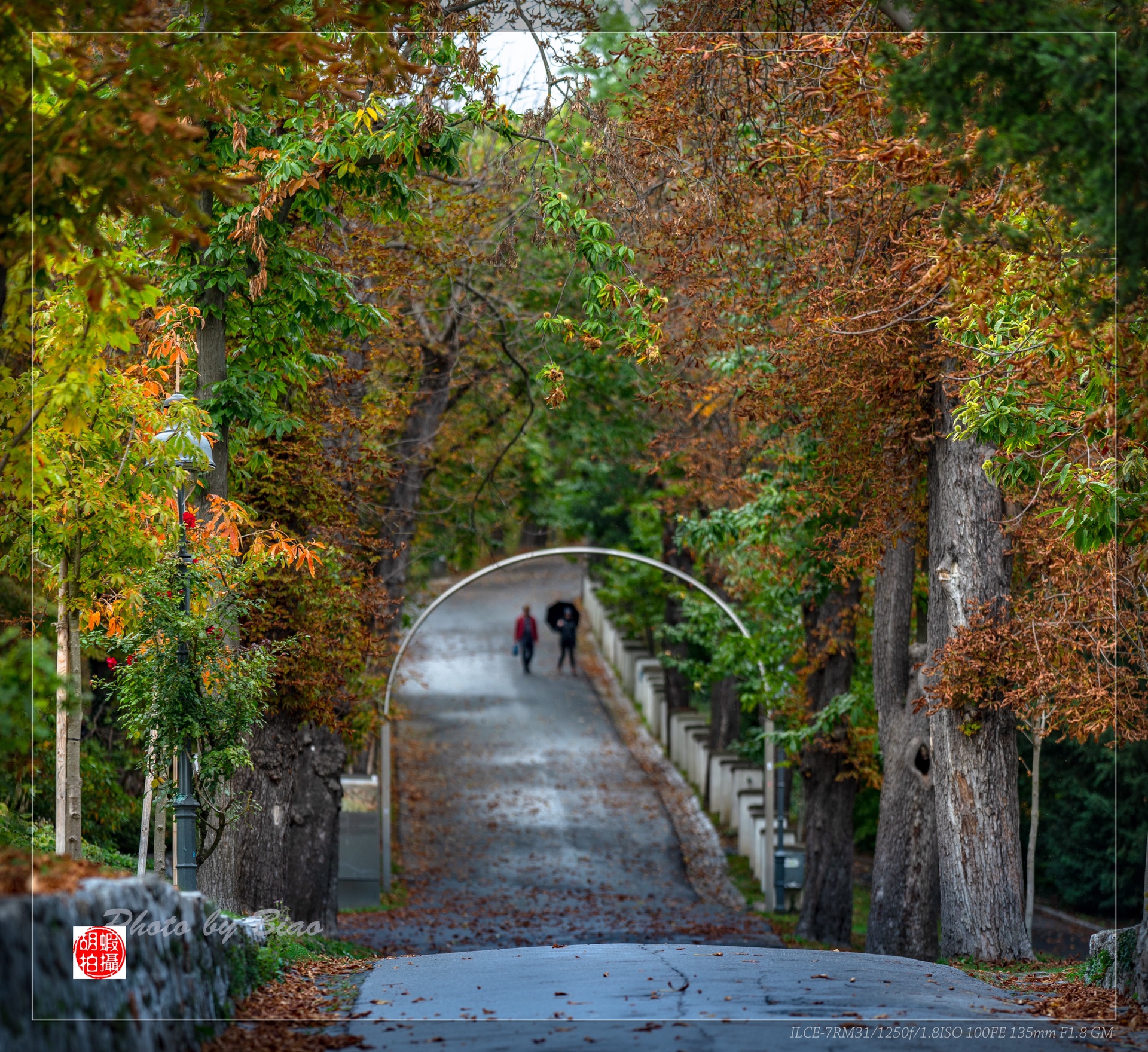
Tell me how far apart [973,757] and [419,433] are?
993 centimetres

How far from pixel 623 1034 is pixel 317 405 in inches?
349

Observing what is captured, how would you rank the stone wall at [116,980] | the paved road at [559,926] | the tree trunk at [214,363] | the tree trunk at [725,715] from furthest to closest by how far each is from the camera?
the tree trunk at [725,715] → the tree trunk at [214,363] → the paved road at [559,926] → the stone wall at [116,980]

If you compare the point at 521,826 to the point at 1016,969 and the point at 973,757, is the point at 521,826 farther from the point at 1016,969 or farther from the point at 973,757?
the point at 1016,969

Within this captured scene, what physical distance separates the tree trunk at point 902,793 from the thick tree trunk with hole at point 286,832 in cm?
629

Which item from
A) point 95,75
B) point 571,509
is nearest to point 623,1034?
point 95,75

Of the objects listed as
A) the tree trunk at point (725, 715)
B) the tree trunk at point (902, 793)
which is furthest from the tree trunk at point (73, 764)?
the tree trunk at point (725, 715)

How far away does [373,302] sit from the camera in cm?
1609

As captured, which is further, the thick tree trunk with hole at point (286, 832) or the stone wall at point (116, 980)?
the thick tree trunk with hole at point (286, 832)

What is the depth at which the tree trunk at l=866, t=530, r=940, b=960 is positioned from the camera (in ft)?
45.5

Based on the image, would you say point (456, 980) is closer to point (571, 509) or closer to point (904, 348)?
point (904, 348)

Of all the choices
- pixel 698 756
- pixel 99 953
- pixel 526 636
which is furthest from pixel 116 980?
pixel 526 636

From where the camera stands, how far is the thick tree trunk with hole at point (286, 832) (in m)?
11.0

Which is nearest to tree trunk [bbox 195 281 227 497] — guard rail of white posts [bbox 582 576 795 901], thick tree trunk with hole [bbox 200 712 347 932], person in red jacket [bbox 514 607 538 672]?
thick tree trunk with hole [bbox 200 712 347 932]

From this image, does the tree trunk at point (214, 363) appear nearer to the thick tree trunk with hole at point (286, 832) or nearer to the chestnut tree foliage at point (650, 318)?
the chestnut tree foliage at point (650, 318)
